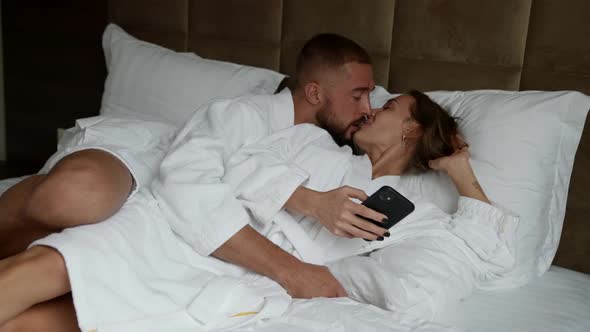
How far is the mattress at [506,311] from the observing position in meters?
1.26

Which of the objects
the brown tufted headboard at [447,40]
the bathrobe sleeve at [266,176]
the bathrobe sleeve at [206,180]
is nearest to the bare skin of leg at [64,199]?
the bathrobe sleeve at [206,180]

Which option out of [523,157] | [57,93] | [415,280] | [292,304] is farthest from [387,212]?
[57,93]

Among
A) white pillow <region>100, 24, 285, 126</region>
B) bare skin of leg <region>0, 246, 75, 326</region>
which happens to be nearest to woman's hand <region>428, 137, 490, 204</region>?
white pillow <region>100, 24, 285, 126</region>

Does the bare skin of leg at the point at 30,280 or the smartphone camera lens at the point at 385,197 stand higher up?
the smartphone camera lens at the point at 385,197

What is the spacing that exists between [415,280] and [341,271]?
7.3 inches

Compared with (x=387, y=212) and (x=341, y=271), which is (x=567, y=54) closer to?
(x=387, y=212)

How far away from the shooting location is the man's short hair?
6.08 ft

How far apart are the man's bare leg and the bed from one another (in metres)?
0.35

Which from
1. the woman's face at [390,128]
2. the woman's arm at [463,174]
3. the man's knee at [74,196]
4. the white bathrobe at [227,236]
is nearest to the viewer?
the white bathrobe at [227,236]

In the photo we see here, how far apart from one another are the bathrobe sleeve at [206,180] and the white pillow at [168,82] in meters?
0.53

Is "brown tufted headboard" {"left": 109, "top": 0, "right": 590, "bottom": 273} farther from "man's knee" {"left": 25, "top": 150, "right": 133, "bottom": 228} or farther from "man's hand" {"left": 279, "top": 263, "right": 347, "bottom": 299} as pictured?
"man's knee" {"left": 25, "top": 150, "right": 133, "bottom": 228}

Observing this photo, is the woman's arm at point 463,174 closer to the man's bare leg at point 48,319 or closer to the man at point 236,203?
the man at point 236,203

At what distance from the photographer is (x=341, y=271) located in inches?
58.4

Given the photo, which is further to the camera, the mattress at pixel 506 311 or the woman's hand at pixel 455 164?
the woman's hand at pixel 455 164
